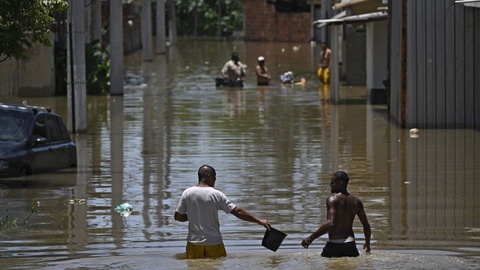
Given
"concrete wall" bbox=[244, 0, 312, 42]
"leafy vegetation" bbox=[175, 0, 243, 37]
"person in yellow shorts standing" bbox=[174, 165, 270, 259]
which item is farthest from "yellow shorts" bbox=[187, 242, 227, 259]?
"leafy vegetation" bbox=[175, 0, 243, 37]

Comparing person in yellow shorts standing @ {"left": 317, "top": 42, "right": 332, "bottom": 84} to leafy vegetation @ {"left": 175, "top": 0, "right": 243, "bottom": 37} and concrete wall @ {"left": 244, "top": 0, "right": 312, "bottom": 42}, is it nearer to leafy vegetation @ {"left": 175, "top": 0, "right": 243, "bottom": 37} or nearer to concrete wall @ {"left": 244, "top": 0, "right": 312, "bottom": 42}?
concrete wall @ {"left": 244, "top": 0, "right": 312, "bottom": 42}

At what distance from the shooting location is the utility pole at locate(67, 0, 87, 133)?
26516 mm

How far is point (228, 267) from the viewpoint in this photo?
40.2 feet

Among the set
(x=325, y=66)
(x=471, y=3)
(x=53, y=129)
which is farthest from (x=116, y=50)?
(x=53, y=129)

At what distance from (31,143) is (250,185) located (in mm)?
3623

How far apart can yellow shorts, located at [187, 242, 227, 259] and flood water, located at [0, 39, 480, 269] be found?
7 cm

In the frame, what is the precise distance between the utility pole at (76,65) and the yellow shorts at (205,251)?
14.8m

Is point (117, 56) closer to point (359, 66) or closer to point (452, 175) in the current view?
point (359, 66)

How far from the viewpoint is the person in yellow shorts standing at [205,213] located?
12.2 meters

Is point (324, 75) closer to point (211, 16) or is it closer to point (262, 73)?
point (262, 73)

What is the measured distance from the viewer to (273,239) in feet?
41.1

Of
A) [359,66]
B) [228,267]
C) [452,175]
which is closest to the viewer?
[228,267]

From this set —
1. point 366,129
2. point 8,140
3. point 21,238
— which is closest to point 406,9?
point 366,129

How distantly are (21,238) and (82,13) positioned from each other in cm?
1260
